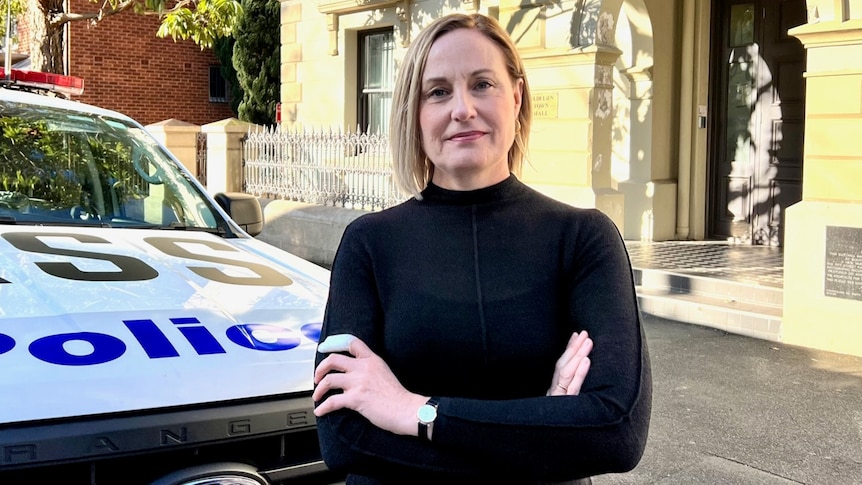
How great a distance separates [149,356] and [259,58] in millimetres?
19057

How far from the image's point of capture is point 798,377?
21.1 feet

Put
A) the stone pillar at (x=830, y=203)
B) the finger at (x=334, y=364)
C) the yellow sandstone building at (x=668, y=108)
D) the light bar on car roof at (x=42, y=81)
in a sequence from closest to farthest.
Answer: the finger at (x=334, y=364) < the light bar on car roof at (x=42, y=81) < the stone pillar at (x=830, y=203) < the yellow sandstone building at (x=668, y=108)

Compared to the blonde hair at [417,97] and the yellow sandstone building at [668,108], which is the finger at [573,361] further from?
the yellow sandstone building at [668,108]

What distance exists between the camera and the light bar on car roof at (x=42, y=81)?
4.79 metres

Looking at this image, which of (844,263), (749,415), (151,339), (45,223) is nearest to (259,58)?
(844,263)

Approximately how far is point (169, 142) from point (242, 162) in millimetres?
1479

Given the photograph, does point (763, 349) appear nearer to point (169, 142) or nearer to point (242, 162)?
point (242, 162)

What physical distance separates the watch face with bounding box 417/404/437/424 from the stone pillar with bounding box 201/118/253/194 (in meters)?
12.7

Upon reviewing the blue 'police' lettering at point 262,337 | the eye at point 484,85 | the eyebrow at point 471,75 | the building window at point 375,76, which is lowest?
the blue 'police' lettering at point 262,337

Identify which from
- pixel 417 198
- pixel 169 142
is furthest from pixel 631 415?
pixel 169 142

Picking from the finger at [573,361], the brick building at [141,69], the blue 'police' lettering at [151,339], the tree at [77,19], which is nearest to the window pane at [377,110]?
the tree at [77,19]

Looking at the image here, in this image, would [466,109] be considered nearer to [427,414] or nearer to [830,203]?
[427,414]

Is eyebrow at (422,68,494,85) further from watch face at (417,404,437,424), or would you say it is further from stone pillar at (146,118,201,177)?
stone pillar at (146,118,201,177)

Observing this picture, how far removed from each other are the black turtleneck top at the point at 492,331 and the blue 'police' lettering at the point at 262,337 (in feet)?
2.71
